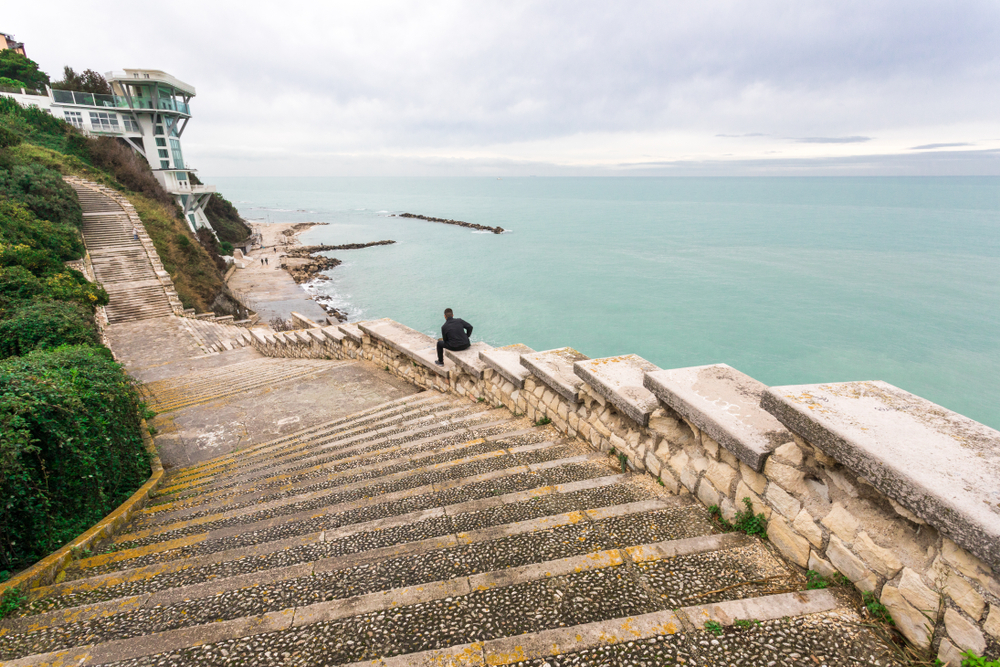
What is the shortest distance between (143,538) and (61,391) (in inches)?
61.5

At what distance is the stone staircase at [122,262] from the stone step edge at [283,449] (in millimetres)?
19780

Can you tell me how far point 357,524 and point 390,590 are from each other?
0.94 m

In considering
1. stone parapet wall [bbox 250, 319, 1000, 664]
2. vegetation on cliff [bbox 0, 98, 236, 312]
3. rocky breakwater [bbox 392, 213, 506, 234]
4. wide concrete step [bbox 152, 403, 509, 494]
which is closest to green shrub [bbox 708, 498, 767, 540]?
stone parapet wall [bbox 250, 319, 1000, 664]

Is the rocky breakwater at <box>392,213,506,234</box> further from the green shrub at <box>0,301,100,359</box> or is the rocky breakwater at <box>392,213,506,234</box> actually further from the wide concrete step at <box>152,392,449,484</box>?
the wide concrete step at <box>152,392,449,484</box>

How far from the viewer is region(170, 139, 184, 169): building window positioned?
4197 cm

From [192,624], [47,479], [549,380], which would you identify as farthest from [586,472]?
[47,479]

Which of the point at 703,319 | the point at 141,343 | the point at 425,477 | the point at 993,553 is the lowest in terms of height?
the point at 703,319

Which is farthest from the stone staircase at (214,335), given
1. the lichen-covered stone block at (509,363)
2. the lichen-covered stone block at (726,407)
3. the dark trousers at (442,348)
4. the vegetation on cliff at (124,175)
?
the lichen-covered stone block at (726,407)

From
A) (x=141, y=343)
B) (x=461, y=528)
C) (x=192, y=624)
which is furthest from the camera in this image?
(x=141, y=343)

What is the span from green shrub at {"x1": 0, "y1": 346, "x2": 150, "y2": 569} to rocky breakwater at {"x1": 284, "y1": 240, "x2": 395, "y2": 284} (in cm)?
4261

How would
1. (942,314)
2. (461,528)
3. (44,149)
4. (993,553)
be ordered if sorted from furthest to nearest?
(942,314)
(44,149)
(461,528)
(993,553)

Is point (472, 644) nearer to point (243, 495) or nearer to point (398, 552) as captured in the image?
point (398, 552)

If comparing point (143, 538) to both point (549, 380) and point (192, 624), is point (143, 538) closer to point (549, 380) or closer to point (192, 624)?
point (192, 624)

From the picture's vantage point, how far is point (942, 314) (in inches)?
1499
